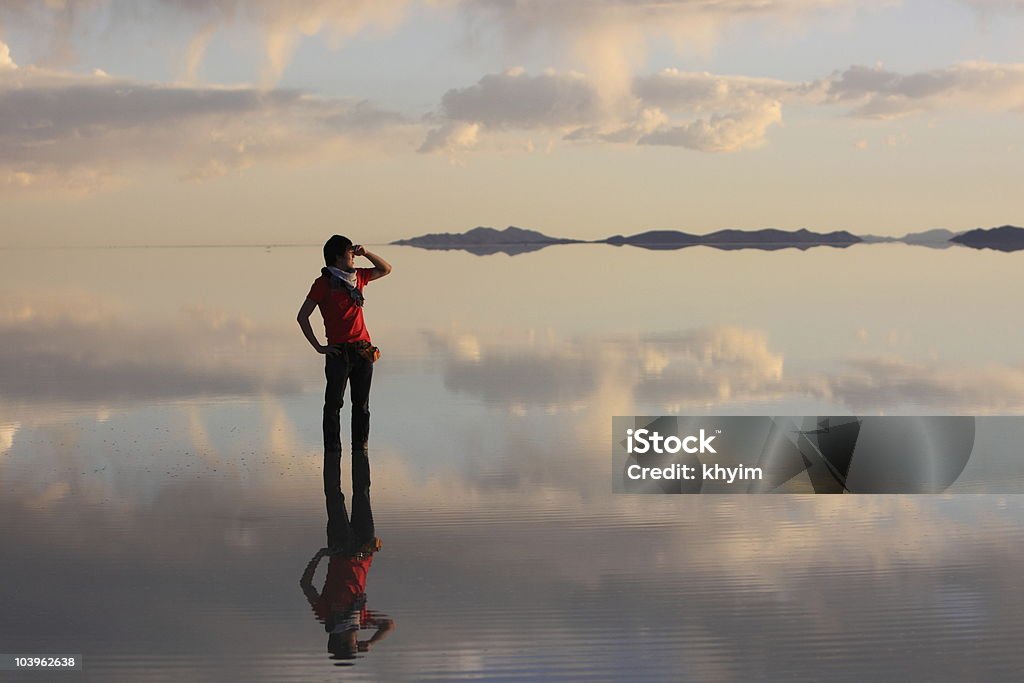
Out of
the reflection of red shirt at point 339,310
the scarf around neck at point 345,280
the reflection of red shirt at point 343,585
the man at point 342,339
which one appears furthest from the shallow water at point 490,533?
the scarf around neck at point 345,280

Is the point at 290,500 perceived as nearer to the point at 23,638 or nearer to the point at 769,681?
the point at 23,638

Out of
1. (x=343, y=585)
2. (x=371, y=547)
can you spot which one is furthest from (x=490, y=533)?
(x=343, y=585)

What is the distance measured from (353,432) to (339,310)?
1.25 meters

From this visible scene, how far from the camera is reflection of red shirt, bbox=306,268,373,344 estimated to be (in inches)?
533

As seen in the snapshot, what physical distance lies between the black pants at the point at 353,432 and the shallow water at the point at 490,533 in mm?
180

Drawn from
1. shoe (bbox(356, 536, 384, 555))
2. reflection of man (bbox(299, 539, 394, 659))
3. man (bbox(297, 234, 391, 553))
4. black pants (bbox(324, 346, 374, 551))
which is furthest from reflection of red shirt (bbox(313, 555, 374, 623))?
man (bbox(297, 234, 391, 553))

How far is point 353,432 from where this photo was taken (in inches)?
531

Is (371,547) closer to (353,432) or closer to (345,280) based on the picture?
(353,432)

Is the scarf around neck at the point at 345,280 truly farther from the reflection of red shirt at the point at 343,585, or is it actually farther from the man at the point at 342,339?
the reflection of red shirt at the point at 343,585

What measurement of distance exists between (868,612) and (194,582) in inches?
154

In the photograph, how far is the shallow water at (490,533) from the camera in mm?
6742

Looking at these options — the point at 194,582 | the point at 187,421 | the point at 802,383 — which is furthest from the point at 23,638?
the point at 802,383

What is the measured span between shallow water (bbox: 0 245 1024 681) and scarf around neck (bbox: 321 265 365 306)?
1.53 meters

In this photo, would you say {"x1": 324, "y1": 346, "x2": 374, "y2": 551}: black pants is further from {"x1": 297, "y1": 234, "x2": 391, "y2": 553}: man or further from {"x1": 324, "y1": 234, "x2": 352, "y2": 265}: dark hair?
{"x1": 324, "y1": 234, "x2": 352, "y2": 265}: dark hair
